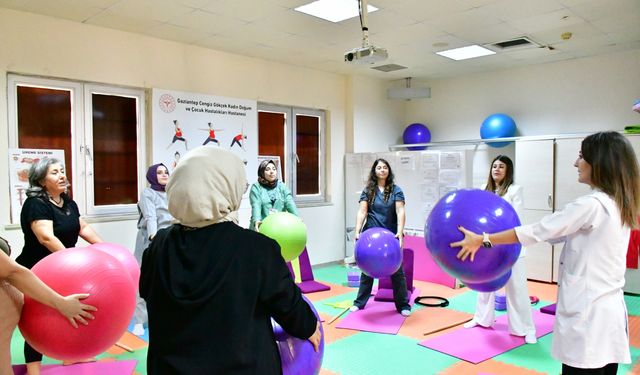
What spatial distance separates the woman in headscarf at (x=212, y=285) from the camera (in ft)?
4.46

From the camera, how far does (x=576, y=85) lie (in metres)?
6.50

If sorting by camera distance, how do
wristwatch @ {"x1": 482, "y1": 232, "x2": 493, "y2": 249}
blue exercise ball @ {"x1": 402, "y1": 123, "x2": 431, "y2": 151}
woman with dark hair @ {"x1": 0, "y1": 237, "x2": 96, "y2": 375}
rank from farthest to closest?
1. blue exercise ball @ {"x1": 402, "y1": 123, "x2": 431, "y2": 151}
2. wristwatch @ {"x1": 482, "y1": 232, "x2": 493, "y2": 249}
3. woman with dark hair @ {"x1": 0, "y1": 237, "x2": 96, "y2": 375}

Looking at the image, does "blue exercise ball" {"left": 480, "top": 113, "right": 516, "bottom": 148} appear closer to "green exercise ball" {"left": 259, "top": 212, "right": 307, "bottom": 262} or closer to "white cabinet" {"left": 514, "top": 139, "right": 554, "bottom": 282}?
"white cabinet" {"left": 514, "top": 139, "right": 554, "bottom": 282}

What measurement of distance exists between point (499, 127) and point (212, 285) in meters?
6.19

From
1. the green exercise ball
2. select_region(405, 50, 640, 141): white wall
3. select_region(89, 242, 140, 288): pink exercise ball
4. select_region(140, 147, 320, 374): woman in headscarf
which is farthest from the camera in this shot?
select_region(405, 50, 640, 141): white wall

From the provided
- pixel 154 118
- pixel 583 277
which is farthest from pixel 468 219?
pixel 154 118

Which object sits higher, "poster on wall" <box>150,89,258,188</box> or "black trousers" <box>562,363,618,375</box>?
"poster on wall" <box>150,89,258,188</box>

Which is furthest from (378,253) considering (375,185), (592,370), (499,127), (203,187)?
(499,127)

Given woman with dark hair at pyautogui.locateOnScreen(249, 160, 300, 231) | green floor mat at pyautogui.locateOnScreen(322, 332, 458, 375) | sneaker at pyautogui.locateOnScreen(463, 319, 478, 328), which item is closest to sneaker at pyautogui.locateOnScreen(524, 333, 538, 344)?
sneaker at pyautogui.locateOnScreen(463, 319, 478, 328)

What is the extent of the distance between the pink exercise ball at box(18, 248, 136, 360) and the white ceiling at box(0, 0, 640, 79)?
9.67 ft

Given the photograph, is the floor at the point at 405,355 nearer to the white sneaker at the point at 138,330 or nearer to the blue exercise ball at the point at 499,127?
the white sneaker at the point at 138,330

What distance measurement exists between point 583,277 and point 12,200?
4.67 m

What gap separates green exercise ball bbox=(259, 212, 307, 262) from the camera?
4098mm

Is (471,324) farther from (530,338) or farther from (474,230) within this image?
(474,230)
